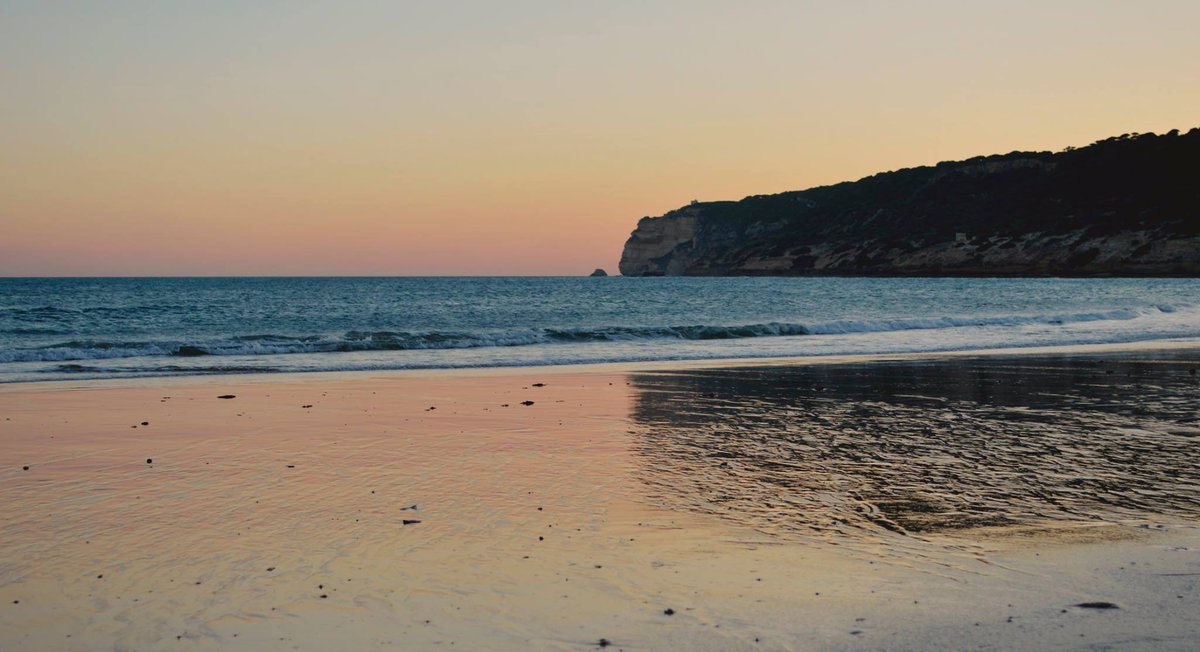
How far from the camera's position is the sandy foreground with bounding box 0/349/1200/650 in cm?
494

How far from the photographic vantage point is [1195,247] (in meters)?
107

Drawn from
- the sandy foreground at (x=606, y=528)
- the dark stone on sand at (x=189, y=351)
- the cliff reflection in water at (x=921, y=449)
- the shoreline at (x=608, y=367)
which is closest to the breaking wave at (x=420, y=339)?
the dark stone on sand at (x=189, y=351)

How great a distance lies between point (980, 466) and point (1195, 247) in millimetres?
118086

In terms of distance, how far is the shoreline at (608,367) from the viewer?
1980 cm

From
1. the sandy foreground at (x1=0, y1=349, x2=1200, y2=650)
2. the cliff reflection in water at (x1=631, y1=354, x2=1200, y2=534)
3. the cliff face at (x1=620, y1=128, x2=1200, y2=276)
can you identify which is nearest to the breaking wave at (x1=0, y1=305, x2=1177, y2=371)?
the cliff reflection in water at (x1=631, y1=354, x2=1200, y2=534)

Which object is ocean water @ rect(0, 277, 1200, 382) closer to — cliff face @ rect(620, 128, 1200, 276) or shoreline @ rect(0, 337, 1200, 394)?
shoreline @ rect(0, 337, 1200, 394)

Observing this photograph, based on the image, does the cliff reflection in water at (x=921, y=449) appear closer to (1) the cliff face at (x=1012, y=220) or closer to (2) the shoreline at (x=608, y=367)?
(2) the shoreline at (x=608, y=367)

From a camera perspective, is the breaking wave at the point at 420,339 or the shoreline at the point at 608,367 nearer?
the shoreline at the point at 608,367

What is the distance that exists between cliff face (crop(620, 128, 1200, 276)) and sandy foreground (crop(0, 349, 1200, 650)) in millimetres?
115067

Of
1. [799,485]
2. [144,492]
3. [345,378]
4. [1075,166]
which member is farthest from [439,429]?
[1075,166]

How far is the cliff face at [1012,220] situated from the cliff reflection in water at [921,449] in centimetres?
10903

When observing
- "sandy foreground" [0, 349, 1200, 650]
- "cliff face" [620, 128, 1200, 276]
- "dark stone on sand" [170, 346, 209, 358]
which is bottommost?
"dark stone on sand" [170, 346, 209, 358]

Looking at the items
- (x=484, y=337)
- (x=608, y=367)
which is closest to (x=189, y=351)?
(x=484, y=337)

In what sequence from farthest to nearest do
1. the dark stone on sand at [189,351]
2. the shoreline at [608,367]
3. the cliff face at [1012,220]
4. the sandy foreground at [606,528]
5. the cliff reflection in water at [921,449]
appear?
1. the cliff face at [1012,220]
2. the dark stone on sand at [189,351]
3. the shoreline at [608,367]
4. the cliff reflection in water at [921,449]
5. the sandy foreground at [606,528]
